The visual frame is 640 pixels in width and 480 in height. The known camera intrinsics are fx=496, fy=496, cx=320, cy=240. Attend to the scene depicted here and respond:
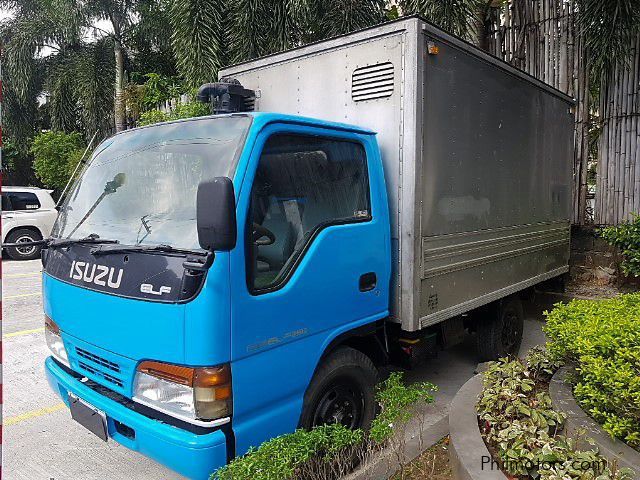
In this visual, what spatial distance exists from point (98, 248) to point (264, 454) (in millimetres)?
1377

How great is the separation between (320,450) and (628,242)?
6.16 m

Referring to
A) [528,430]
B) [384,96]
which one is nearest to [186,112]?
[384,96]

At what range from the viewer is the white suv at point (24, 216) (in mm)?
11953

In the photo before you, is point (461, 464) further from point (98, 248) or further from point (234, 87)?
point (234, 87)

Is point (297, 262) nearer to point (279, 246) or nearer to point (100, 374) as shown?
point (279, 246)

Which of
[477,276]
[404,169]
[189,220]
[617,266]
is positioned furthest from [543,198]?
[189,220]

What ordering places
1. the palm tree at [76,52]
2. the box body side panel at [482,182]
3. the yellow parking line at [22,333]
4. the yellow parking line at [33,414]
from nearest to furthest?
the box body side panel at [482,182] → the yellow parking line at [33,414] → the yellow parking line at [22,333] → the palm tree at [76,52]

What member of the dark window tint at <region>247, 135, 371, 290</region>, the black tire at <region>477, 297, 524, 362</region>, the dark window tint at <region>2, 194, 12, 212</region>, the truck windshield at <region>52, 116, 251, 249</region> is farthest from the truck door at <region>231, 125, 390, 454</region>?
the dark window tint at <region>2, 194, 12, 212</region>

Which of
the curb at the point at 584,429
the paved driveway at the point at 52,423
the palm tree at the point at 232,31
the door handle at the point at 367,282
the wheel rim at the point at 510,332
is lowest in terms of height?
the paved driveway at the point at 52,423

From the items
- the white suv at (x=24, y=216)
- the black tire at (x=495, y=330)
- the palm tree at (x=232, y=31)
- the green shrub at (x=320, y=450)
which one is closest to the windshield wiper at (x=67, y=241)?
the green shrub at (x=320, y=450)

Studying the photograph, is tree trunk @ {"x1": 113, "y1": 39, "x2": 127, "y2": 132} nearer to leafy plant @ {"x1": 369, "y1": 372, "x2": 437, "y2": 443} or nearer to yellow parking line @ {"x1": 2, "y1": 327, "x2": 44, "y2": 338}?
yellow parking line @ {"x1": 2, "y1": 327, "x2": 44, "y2": 338}

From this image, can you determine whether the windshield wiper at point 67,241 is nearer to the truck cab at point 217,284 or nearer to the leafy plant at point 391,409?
the truck cab at point 217,284

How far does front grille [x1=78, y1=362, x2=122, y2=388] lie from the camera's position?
A: 2.60 m

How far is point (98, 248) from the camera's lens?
265cm
